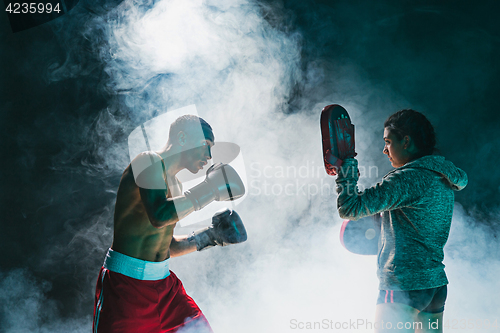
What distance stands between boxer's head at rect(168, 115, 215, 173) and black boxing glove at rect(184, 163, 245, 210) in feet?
0.40

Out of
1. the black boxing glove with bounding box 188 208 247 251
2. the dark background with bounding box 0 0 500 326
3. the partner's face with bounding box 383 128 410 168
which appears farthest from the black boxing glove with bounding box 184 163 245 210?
the dark background with bounding box 0 0 500 326

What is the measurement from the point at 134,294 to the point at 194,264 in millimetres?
1958

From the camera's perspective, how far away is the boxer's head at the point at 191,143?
2.28m

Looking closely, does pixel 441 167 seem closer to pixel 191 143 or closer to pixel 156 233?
pixel 191 143

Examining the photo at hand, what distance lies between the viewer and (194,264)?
13.1 feet

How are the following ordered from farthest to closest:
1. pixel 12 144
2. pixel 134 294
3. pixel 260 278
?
pixel 260 278 < pixel 12 144 < pixel 134 294

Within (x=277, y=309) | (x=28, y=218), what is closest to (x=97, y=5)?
(x=28, y=218)

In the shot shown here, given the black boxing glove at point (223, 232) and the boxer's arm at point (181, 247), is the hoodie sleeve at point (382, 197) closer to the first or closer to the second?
the black boxing glove at point (223, 232)

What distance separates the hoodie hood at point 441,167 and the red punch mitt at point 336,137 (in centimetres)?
31

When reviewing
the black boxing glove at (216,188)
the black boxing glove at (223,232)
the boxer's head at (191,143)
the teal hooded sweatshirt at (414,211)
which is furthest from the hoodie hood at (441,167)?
the boxer's head at (191,143)

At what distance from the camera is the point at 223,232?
233 centimetres

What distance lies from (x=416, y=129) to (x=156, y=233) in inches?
65.0

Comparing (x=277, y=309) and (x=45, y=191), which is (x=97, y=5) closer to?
(x=45, y=191)

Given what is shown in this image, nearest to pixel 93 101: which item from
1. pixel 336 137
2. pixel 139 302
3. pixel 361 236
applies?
pixel 139 302
